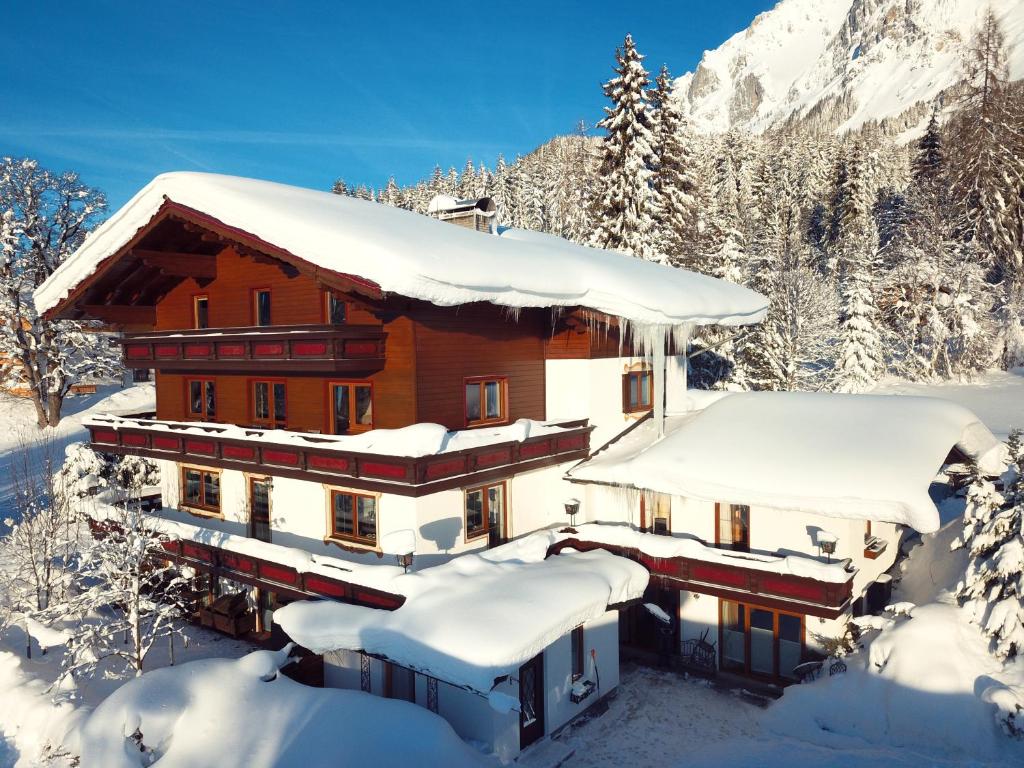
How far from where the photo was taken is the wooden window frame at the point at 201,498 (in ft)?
56.7

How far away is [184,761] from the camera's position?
9.24 metres

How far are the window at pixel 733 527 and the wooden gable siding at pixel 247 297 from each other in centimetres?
900

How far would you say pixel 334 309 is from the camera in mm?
15086

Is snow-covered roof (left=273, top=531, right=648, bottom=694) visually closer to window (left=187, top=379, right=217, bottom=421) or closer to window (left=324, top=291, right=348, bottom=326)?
window (left=324, top=291, right=348, bottom=326)

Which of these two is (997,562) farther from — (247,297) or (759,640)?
(247,297)

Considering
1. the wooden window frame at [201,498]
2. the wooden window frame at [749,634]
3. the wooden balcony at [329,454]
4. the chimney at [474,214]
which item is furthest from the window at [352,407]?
the wooden window frame at [749,634]

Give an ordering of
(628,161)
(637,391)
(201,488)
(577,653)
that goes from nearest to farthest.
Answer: (577,653) < (201,488) < (637,391) < (628,161)

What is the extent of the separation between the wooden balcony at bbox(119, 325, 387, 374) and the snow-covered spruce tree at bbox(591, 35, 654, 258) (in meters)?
21.1

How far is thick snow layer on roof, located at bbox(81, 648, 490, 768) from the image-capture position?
918 centimetres

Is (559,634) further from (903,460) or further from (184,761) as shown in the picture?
(903,460)

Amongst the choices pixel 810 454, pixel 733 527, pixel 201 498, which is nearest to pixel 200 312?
pixel 201 498

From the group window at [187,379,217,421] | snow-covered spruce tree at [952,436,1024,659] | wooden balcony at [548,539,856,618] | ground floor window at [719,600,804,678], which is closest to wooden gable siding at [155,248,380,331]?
window at [187,379,217,421]

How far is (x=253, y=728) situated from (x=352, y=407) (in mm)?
6777

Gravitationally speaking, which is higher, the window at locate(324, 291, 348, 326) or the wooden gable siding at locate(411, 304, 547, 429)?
the window at locate(324, 291, 348, 326)
